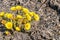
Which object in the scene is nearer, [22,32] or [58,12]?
[22,32]

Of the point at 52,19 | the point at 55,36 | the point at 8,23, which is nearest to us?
the point at 8,23

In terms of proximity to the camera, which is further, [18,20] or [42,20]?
[42,20]

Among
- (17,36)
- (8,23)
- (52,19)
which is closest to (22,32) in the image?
(17,36)

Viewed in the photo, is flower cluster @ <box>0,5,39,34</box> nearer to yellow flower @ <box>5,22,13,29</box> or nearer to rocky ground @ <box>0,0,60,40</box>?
yellow flower @ <box>5,22,13,29</box>

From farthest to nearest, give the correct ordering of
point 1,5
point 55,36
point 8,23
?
1. point 1,5
2. point 55,36
3. point 8,23

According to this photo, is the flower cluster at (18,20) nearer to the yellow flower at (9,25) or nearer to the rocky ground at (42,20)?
the yellow flower at (9,25)

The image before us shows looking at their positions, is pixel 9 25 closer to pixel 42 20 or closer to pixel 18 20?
pixel 18 20

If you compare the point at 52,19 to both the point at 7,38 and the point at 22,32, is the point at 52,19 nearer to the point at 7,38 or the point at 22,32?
the point at 22,32

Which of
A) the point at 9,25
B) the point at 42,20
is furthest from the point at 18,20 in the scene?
the point at 42,20
